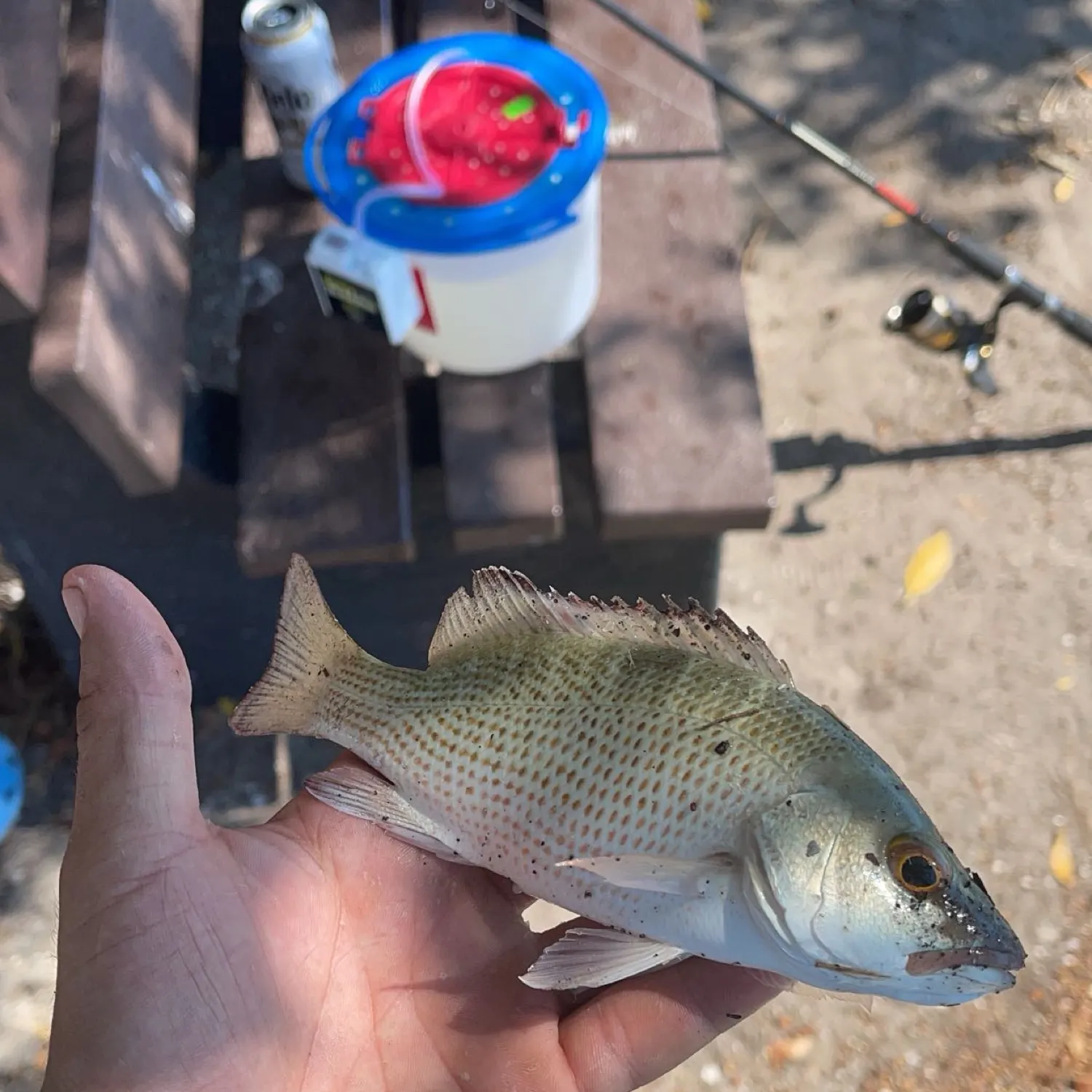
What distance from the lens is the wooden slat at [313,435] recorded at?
8.65ft

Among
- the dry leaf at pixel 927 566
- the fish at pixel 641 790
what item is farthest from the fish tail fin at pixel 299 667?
the dry leaf at pixel 927 566

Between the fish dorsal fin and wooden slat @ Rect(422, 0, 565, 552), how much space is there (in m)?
0.50

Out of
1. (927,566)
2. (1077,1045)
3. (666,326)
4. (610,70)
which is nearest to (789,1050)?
(1077,1045)

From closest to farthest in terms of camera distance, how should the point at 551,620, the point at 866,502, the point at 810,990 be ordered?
1. the point at 551,620
2. the point at 810,990
3. the point at 866,502

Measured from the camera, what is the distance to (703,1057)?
2.96 m

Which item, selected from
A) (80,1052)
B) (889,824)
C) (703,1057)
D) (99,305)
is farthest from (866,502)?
(80,1052)

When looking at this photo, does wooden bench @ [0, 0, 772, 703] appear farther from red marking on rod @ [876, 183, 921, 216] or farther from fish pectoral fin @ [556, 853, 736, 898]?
fish pectoral fin @ [556, 853, 736, 898]

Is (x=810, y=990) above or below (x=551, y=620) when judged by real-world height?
below

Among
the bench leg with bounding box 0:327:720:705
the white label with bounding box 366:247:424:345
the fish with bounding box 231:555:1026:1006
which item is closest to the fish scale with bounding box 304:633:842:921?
the fish with bounding box 231:555:1026:1006

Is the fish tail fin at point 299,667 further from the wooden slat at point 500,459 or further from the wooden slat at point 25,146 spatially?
the wooden slat at point 25,146

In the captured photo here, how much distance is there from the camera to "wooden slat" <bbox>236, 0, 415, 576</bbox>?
2637 millimetres

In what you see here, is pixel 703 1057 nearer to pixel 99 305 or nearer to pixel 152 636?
pixel 152 636

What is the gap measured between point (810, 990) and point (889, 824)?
1544mm

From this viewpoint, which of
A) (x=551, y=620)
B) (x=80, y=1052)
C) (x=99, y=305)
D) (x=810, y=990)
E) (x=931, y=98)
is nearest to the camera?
(x=80, y=1052)
